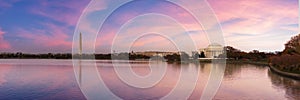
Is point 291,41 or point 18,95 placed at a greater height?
point 291,41

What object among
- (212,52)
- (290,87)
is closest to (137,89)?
(290,87)

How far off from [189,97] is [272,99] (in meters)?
2.96

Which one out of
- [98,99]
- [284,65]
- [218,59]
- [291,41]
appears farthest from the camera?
[218,59]

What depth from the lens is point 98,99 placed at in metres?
11.1

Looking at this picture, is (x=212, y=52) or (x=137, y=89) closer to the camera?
(x=137, y=89)

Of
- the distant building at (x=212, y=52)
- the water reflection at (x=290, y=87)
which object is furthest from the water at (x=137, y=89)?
the distant building at (x=212, y=52)

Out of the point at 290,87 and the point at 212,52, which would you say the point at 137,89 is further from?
the point at 212,52

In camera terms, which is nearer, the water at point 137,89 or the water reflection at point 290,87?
the water at point 137,89

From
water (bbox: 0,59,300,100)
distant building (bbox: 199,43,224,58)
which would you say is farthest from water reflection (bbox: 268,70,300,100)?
distant building (bbox: 199,43,224,58)

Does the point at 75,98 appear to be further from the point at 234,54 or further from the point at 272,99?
the point at 234,54

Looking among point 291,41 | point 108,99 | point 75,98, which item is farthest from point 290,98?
point 291,41

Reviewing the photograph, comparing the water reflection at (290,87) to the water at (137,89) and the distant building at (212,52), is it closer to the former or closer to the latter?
the water at (137,89)

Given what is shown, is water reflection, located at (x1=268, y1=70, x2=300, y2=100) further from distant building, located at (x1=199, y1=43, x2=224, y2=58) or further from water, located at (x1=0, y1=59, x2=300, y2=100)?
distant building, located at (x1=199, y1=43, x2=224, y2=58)

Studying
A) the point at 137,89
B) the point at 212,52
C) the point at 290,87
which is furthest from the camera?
the point at 212,52
